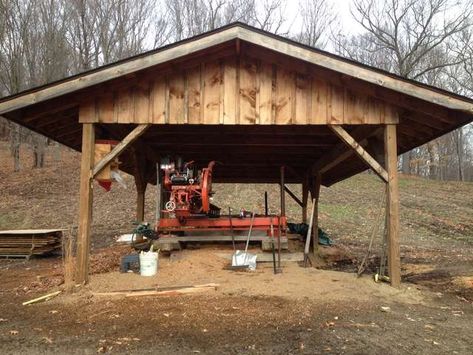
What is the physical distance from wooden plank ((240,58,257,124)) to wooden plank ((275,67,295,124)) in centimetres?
39

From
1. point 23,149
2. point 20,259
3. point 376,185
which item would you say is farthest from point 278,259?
point 23,149

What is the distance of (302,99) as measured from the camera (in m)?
7.95

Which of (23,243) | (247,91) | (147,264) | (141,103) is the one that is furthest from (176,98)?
(23,243)

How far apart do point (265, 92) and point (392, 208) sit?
9.37ft

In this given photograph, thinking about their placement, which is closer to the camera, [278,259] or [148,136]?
[278,259]

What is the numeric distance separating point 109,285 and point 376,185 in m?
25.0

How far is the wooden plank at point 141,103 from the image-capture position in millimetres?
7906

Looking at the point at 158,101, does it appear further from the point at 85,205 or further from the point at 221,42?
the point at 85,205

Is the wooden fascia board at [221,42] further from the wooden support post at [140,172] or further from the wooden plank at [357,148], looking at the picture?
the wooden support post at [140,172]

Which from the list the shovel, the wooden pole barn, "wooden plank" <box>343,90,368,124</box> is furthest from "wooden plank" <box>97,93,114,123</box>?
"wooden plank" <box>343,90,368,124</box>

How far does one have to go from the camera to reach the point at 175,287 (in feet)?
24.2

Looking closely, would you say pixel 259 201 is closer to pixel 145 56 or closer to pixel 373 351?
pixel 145 56

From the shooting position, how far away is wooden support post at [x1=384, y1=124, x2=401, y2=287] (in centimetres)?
771

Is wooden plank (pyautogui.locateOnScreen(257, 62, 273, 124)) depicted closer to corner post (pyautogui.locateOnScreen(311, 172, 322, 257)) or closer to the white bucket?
the white bucket
